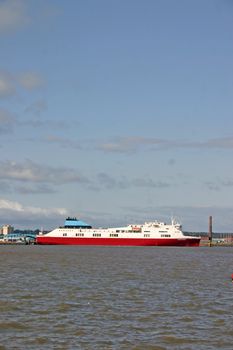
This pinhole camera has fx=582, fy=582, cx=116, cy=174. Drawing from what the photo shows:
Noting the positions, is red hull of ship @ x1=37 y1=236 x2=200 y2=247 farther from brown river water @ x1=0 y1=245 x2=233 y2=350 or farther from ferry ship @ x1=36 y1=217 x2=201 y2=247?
brown river water @ x1=0 y1=245 x2=233 y2=350

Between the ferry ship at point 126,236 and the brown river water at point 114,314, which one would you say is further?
the ferry ship at point 126,236

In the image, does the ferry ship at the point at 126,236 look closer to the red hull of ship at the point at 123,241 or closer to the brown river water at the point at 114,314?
the red hull of ship at the point at 123,241

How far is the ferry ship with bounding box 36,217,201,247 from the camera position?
160625 mm

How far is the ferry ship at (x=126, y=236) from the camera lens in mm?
160625

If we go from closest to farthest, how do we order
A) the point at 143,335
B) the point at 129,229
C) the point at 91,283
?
the point at 143,335 → the point at 91,283 → the point at 129,229

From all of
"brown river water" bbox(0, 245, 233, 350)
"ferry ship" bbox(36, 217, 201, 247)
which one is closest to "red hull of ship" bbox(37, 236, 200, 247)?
"ferry ship" bbox(36, 217, 201, 247)

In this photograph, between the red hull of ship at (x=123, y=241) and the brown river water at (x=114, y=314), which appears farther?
the red hull of ship at (x=123, y=241)

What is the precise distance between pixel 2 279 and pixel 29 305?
46.2 feet

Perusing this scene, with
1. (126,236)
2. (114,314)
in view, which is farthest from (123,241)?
(114,314)

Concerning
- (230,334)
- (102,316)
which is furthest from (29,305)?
(230,334)

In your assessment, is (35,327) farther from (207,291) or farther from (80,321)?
(207,291)

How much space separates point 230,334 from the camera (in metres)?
22.3

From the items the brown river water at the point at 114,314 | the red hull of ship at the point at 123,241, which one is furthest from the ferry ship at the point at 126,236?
the brown river water at the point at 114,314

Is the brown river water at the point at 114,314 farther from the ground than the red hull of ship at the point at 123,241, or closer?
closer
